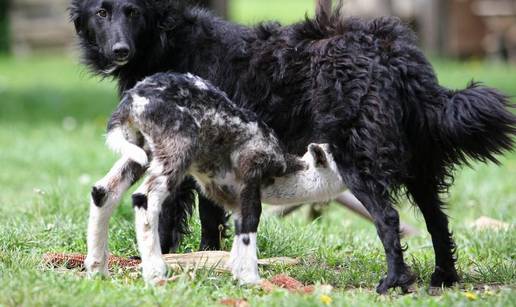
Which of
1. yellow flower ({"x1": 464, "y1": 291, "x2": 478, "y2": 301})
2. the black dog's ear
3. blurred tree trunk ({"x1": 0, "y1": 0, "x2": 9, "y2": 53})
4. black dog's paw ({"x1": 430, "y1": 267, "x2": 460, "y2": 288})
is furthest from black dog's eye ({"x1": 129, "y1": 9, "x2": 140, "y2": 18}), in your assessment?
blurred tree trunk ({"x1": 0, "y1": 0, "x2": 9, "y2": 53})

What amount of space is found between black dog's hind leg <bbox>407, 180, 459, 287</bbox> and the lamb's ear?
2.05 feet

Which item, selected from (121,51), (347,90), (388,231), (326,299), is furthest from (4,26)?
(326,299)

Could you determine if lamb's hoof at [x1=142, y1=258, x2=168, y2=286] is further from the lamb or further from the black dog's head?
the black dog's head

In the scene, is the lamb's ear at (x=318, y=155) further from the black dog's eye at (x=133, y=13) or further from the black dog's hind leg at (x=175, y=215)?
the black dog's eye at (x=133, y=13)

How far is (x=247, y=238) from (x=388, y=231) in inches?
31.0

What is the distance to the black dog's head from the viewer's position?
554 cm

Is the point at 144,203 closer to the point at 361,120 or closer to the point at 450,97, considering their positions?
the point at 361,120

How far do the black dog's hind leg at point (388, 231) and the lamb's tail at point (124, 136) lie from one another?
1241 mm

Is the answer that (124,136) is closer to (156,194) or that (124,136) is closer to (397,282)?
(156,194)

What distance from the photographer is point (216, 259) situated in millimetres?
5297

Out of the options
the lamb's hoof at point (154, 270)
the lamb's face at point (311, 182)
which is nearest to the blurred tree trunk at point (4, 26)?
the lamb's face at point (311, 182)

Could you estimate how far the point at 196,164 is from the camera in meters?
5.08

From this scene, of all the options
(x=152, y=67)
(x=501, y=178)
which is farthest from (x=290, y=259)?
(x=501, y=178)

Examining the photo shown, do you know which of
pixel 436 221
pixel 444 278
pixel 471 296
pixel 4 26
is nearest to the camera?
pixel 471 296
